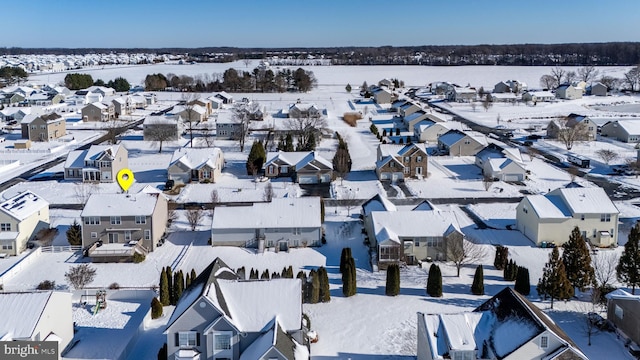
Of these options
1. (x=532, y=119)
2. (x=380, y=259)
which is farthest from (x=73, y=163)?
(x=532, y=119)

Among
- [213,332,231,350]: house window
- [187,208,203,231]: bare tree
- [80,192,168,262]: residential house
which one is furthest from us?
[187,208,203,231]: bare tree

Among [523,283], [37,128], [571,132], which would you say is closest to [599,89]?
[571,132]

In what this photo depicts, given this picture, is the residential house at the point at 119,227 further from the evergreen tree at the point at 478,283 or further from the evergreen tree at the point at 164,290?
the evergreen tree at the point at 478,283

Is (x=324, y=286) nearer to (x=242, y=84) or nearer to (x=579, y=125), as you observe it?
(x=579, y=125)

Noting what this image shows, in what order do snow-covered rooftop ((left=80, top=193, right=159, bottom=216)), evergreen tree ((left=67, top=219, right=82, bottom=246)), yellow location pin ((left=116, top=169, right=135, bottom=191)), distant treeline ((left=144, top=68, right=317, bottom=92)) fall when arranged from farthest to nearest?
distant treeline ((left=144, top=68, right=317, bottom=92)) → yellow location pin ((left=116, top=169, right=135, bottom=191)) → evergreen tree ((left=67, top=219, right=82, bottom=246)) → snow-covered rooftop ((left=80, top=193, right=159, bottom=216))

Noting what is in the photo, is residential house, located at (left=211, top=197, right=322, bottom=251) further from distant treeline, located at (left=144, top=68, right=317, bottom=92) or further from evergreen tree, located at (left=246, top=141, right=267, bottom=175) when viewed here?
distant treeline, located at (left=144, top=68, right=317, bottom=92)

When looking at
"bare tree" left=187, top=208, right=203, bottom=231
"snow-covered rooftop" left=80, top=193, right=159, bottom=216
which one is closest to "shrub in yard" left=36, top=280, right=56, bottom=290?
"snow-covered rooftop" left=80, top=193, right=159, bottom=216
